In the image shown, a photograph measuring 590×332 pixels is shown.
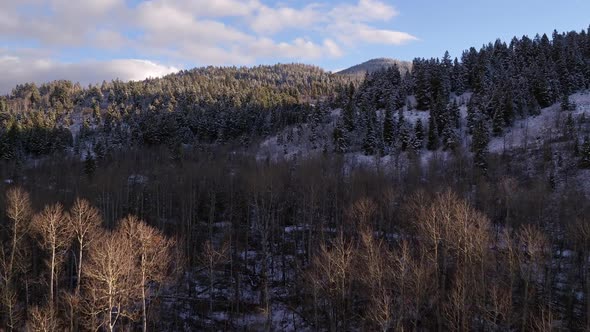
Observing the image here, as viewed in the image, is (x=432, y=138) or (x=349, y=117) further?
(x=349, y=117)

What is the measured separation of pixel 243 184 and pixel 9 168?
6457cm

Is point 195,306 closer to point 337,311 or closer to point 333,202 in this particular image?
point 337,311

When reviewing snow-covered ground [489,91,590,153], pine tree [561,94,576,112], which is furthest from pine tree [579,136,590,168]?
pine tree [561,94,576,112]

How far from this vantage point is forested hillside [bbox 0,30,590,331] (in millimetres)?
32656

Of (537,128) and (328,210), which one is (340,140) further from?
(537,128)

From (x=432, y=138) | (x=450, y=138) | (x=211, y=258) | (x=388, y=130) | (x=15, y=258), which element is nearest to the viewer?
(x=211, y=258)

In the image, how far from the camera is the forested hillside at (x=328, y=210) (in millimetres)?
32656

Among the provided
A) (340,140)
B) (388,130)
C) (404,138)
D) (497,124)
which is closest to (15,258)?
(340,140)

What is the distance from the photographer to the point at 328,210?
64.9 meters

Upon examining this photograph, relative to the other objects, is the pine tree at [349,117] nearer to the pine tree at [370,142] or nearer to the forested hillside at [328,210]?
the forested hillside at [328,210]

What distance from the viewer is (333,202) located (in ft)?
213

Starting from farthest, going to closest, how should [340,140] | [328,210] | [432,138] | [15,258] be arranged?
1. [340,140]
2. [432,138]
3. [328,210]
4. [15,258]

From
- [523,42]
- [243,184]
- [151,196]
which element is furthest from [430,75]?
[151,196]

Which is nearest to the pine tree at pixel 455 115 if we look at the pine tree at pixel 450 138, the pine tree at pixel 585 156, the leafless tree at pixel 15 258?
the pine tree at pixel 450 138
